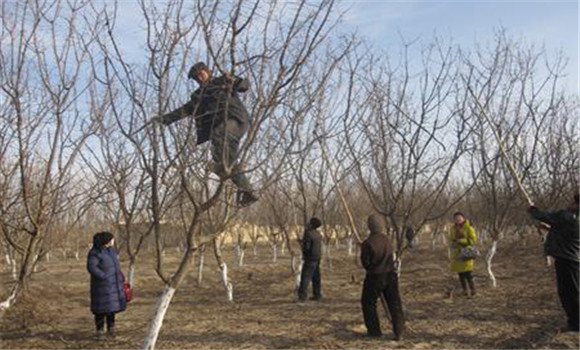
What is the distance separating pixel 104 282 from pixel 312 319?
2668 millimetres

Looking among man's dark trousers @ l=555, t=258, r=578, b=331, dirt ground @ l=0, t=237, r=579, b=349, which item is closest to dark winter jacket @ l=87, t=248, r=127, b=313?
dirt ground @ l=0, t=237, r=579, b=349

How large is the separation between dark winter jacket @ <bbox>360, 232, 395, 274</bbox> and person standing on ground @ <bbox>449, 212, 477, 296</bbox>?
3.02 metres

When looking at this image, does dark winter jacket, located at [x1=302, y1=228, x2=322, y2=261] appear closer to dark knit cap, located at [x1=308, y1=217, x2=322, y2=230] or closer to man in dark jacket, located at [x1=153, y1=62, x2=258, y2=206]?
dark knit cap, located at [x1=308, y1=217, x2=322, y2=230]

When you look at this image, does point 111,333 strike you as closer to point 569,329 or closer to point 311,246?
point 311,246

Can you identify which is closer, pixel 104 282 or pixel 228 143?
pixel 228 143

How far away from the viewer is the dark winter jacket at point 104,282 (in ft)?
19.6

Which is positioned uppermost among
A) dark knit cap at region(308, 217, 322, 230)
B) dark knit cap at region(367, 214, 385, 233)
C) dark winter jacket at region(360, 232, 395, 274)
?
dark knit cap at region(308, 217, 322, 230)

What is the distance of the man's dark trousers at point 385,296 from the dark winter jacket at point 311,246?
280 cm

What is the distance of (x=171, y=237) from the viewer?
2794 centimetres

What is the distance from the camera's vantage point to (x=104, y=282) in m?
6.00

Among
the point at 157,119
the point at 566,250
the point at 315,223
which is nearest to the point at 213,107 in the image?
the point at 157,119

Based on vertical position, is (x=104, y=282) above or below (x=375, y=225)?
below

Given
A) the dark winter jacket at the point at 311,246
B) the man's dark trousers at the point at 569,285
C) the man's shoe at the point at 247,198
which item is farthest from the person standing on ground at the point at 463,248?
the man's shoe at the point at 247,198

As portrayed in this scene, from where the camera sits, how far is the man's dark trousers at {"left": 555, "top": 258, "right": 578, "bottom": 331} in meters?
5.20
